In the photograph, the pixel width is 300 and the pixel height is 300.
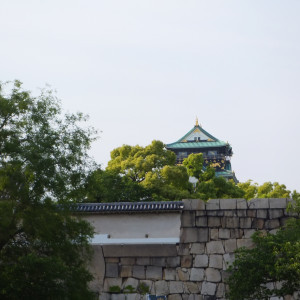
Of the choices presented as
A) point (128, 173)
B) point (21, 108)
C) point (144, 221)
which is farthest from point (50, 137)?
point (128, 173)

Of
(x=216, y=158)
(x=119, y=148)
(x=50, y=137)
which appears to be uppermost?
(x=216, y=158)

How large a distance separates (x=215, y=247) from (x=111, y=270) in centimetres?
287

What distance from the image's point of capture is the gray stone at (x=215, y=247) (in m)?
17.4

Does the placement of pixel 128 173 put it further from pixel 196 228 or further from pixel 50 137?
pixel 50 137

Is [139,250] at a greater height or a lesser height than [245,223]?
lesser

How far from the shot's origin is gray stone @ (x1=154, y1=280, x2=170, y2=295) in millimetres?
17266

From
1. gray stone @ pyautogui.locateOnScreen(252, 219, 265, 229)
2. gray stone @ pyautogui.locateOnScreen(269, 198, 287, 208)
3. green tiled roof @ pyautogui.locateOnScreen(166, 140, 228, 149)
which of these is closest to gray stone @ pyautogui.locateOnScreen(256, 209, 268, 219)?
gray stone @ pyautogui.locateOnScreen(252, 219, 265, 229)

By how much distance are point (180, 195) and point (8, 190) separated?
16.1 metres

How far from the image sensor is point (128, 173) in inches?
1219

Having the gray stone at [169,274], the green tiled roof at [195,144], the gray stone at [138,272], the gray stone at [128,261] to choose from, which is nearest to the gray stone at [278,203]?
the gray stone at [169,274]

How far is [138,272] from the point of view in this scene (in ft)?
57.6

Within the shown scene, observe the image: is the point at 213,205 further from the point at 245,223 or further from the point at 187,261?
the point at 187,261

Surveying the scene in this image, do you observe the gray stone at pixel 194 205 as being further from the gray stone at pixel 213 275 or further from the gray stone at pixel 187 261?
the gray stone at pixel 213 275

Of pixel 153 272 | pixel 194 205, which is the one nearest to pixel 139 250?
pixel 153 272
